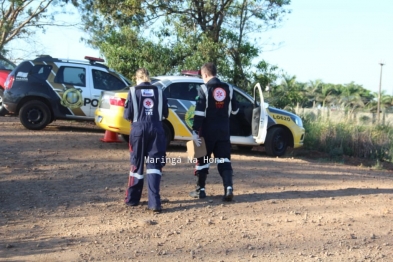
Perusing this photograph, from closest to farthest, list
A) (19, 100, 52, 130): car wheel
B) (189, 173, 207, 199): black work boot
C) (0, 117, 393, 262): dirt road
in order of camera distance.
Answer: (0, 117, 393, 262): dirt road, (189, 173, 207, 199): black work boot, (19, 100, 52, 130): car wheel

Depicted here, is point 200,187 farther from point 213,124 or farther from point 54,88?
point 54,88

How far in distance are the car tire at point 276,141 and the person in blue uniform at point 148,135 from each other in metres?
5.27

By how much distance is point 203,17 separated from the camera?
1723 centimetres

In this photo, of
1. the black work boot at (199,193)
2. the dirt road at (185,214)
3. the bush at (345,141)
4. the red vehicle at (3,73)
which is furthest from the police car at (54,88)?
the black work boot at (199,193)

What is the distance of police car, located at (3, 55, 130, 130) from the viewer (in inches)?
514

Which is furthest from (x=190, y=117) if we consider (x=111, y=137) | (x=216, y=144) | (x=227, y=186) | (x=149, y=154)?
(x=149, y=154)

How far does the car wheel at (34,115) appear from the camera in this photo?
1304 cm

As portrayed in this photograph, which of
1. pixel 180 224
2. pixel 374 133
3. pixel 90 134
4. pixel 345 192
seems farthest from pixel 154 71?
pixel 180 224

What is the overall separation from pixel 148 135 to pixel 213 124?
3.54ft

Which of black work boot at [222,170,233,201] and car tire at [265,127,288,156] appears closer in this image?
black work boot at [222,170,233,201]

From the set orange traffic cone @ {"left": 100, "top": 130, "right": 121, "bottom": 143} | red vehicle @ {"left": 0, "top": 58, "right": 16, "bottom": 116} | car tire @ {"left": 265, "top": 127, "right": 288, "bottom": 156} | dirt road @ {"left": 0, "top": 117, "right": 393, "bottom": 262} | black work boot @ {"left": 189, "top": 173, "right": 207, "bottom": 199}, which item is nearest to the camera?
dirt road @ {"left": 0, "top": 117, "right": 393, "bottom": 262}

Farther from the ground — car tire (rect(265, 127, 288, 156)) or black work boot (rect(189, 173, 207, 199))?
car tire (rect(265, 127, 288, 156))

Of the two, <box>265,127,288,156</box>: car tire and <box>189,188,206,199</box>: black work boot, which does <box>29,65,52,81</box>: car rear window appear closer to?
<box>265,127,288,156</box>: car tire

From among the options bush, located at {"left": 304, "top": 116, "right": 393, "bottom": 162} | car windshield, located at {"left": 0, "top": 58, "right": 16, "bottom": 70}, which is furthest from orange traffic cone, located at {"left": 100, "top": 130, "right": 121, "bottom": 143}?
car windshield, located at {"left": 0, "top": 58, "right": 16, "bottom": 70}
